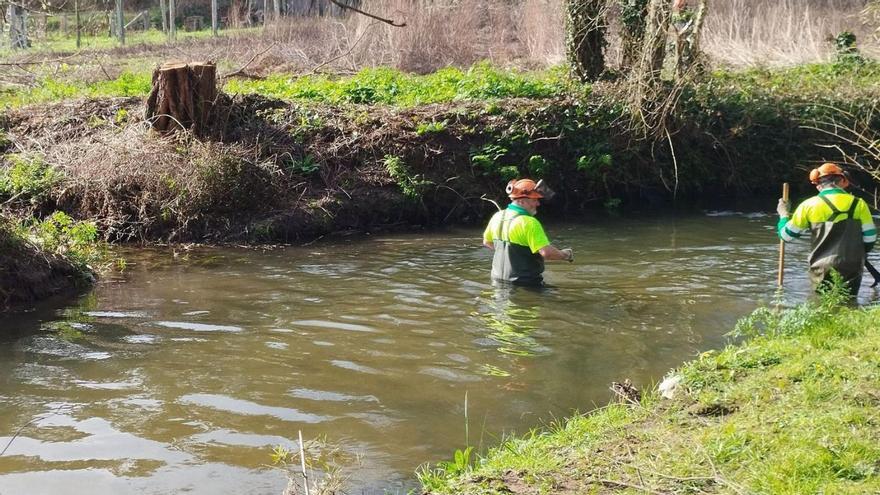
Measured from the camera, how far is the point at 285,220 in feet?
53.0

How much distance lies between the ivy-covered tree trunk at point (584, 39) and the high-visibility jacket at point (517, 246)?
30.3 ft

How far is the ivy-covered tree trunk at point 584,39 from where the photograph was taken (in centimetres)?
1997

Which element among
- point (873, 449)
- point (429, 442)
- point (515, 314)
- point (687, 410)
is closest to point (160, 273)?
point (515, 314)

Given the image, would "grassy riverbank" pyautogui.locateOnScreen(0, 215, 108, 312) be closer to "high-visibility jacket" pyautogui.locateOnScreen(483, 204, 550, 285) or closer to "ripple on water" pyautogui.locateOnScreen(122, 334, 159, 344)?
"ripple on water" pyautogui.locateOnScreen(122, 334, 159, 344)

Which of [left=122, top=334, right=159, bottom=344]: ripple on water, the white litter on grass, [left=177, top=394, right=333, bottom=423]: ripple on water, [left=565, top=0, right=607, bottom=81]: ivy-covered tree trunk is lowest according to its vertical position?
[left=177, top=394, right=333, bottom=423]: ripple on water

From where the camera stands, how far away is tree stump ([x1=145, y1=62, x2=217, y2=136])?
17.1m

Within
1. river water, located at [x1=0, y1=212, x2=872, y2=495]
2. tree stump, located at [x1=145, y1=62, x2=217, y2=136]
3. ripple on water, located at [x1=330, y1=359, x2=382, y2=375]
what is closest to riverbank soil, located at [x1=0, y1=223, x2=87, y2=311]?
river water, located at [x1=0, y1=212, x2=872, y2=495]

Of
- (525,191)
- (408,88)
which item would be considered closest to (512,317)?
(525,191)

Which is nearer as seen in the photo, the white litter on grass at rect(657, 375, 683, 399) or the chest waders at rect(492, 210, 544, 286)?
the white litter on grass at rect(657, 375, 683, 399)

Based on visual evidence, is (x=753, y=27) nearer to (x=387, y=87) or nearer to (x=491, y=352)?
(x=387, y=87)

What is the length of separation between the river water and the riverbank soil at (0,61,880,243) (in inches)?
58.9

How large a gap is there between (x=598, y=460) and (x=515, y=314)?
5.05 metres

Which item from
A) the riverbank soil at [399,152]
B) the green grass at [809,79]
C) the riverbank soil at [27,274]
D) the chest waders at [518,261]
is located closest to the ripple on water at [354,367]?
the chest waders at [518,261]

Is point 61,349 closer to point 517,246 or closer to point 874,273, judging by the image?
point 517,246
